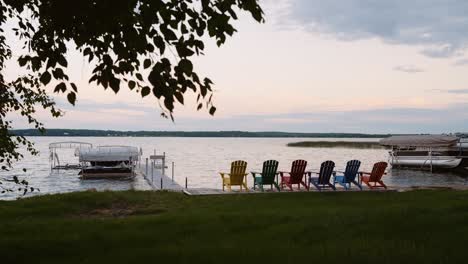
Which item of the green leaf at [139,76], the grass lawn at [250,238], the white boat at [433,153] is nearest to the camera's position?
the green leaf at [139,76]

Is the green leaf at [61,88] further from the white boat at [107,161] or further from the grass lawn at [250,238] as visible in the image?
the white boat at [107,161]

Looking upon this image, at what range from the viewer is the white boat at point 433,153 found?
120 feet

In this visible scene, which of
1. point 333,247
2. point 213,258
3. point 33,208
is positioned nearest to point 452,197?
point 333,247

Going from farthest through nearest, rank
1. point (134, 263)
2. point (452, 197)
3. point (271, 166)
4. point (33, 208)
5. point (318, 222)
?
1. point (271, 166)
2. point (452, 197)
3. point (33, 208)
4. point (318, 222)
5. point (134, 263)

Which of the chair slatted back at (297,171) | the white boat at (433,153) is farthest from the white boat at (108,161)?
the white boat at (433,153)

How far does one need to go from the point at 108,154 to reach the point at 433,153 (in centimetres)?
2474

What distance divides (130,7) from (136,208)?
8429 millimetres

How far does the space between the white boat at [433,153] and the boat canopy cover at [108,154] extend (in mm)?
22001

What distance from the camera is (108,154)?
33.4 meters

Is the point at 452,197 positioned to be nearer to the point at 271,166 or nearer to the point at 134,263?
the point at 271,166

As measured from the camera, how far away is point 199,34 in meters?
3.80

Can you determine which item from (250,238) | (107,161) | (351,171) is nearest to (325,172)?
(351,171)

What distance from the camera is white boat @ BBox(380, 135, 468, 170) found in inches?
1438

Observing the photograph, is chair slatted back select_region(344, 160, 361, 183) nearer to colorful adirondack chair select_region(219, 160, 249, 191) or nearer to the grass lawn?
colorful adirondack chair select_region(219, 160, 249, 191)
